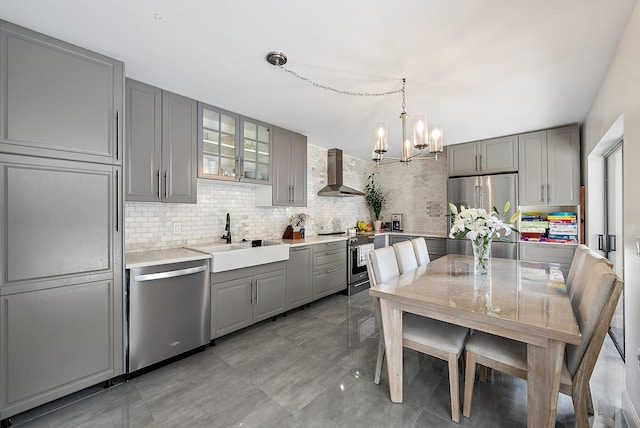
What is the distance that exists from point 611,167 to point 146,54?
185 inches

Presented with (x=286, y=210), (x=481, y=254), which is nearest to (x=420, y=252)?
(x=481, y=254)

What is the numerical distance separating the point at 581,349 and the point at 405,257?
1.33 m

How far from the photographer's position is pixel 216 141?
121 inches

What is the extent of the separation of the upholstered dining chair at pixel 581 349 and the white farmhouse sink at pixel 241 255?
6.87ft

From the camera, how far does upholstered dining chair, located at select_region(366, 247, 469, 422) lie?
5.56ft

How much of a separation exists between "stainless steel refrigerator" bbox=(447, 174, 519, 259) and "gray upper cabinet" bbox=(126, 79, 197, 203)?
3.90 meters

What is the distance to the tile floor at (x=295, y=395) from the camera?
1.71 m

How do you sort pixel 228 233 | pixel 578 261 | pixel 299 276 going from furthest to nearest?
pixel 299 276 < pixel 228 233 < pixel 578 261

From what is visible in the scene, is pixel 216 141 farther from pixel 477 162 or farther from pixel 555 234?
pixel 555 234

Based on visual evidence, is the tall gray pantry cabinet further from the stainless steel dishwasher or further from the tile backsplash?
the tile backsplash

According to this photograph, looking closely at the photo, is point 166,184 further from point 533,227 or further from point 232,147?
point 533,227

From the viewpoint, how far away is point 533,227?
3.96m

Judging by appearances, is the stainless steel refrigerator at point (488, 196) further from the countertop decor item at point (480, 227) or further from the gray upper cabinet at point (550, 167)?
the countertop decor item at point (480, 227)

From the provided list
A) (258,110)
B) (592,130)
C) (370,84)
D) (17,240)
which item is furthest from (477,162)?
(17,240)
